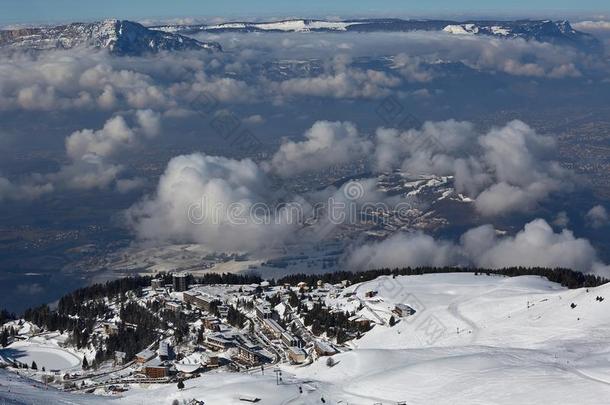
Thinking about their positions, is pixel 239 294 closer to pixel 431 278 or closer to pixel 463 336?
pixel 431 278

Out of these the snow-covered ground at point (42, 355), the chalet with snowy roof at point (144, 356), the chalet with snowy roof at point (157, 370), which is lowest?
the snow-covered ground at point (42, 355)

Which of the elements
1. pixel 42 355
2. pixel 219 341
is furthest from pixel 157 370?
pixel 42 355

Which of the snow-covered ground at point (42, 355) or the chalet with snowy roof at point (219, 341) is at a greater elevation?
the chalet with snowy roof at point (219, 341)

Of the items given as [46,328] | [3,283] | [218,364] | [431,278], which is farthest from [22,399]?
[3,283]

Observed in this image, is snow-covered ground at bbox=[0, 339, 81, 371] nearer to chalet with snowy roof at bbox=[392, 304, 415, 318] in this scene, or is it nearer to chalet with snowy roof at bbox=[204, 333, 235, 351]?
chalet with snowy roof at bbox=[204, 333, 235, 351]

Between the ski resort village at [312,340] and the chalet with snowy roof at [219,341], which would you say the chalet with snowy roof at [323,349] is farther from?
the chalet with snowy roof at [219,341]

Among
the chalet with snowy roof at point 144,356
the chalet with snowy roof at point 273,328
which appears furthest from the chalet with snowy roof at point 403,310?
the chalet with snowy roof at point 144,356

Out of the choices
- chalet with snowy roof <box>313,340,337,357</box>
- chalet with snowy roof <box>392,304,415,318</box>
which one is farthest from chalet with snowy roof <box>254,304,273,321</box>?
chalet with snowy roof <box>392,304,415,318</box>

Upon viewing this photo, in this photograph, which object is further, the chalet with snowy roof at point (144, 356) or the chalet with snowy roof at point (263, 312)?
the chalet with snowy roof at point (263, 312)

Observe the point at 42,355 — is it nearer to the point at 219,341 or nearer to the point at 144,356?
the point at 144,356
